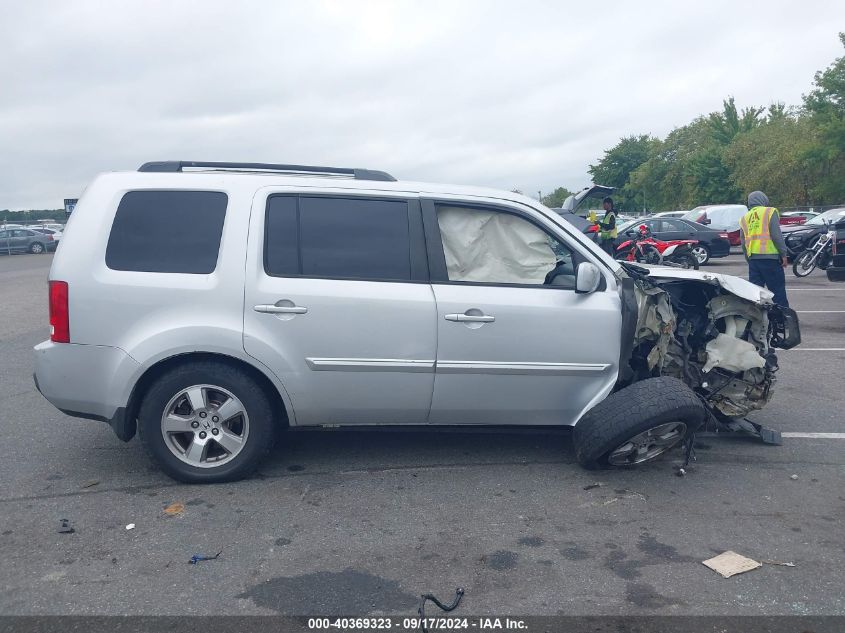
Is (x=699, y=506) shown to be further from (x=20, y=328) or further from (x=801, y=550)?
(x=20, y=328)

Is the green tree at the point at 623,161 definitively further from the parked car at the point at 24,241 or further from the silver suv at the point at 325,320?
the silver suv at the point at 325,320

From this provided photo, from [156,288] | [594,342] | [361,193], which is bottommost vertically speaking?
[594,342]

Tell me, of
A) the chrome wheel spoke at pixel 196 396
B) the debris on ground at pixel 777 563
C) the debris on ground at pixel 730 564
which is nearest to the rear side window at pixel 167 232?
the chrome wheel spoke at pixel 196 396

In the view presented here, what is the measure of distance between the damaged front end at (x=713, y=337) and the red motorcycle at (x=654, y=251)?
13.3m

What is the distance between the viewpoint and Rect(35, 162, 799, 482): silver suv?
178 inches

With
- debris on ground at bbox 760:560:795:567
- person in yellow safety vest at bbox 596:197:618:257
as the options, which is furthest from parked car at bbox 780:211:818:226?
Answer: debris on ground at bbox 760:560:795:567

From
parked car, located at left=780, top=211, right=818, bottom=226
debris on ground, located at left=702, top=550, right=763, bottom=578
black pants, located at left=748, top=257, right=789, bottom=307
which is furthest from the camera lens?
parked car, located at left=780, top=211, right=818, bottom=226

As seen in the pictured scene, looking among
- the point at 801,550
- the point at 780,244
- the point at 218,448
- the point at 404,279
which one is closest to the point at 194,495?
the point at 218,448

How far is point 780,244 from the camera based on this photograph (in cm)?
965

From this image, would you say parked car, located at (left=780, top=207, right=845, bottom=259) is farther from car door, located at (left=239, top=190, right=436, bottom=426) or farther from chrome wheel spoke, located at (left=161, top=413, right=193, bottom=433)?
chrome wheel spoke, located at (left=161, top=413, right=193, bottom=433)

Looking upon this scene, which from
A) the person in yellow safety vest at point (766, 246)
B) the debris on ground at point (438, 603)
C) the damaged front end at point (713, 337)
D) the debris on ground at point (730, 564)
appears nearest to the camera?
the debris on ground at point (438, 603)

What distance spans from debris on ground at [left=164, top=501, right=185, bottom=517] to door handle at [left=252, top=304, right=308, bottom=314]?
1.18 metres

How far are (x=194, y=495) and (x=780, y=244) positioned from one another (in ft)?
26.1

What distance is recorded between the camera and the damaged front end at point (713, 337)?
203 inches
